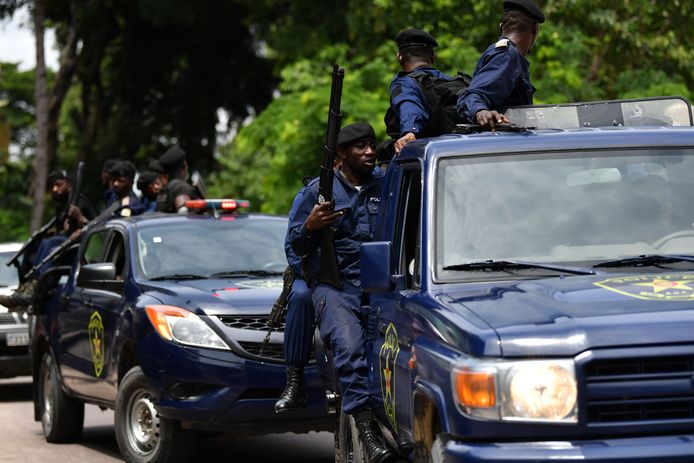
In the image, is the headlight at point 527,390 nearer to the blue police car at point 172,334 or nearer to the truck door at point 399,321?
the truck door at point 399,321

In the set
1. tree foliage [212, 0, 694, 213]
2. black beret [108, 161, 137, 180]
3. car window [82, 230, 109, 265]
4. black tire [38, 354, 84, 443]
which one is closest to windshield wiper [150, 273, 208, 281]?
car window [82, 230, 109, 265]

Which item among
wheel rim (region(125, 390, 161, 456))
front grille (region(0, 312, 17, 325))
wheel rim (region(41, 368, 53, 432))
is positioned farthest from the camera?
front grille (region(0, 312, 17, 325))

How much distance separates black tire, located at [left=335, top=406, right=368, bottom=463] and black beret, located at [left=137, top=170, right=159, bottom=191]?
7.38 metres

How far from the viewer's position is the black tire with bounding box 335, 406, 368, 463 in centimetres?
647

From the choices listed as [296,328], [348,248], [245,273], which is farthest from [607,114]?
[245,273]

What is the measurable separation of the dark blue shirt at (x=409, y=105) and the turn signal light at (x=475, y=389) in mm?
2581

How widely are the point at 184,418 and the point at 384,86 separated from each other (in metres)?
15.8

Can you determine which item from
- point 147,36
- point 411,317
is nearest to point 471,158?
point 411,317

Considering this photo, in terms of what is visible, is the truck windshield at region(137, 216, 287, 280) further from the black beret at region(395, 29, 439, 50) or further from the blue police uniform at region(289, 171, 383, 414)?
the blue police uniform at region(289, 171, 383, 414)

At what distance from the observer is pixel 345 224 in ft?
24.1

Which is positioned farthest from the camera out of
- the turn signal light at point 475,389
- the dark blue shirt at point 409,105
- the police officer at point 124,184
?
the police officer at point 124,184

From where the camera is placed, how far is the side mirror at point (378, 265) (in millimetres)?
5770

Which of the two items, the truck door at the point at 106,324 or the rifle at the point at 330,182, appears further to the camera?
the truck door at the point at 106,324

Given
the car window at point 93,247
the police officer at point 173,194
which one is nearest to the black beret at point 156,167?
the police officer at point 173,194
